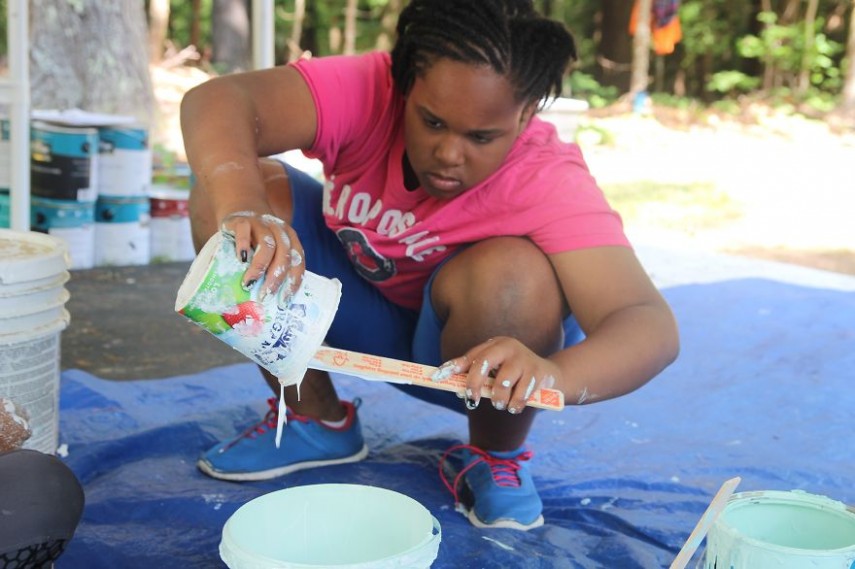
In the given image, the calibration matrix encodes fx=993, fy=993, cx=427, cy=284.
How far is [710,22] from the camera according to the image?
14.8 meters

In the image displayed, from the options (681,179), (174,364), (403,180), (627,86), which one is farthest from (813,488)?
(627,86)

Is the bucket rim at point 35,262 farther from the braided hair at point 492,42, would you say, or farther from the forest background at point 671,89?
the forest background at point 671,89

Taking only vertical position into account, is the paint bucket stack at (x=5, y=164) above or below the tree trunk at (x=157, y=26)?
below

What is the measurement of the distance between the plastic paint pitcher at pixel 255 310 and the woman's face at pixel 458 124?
42cm

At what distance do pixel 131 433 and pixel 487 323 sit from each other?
91cm

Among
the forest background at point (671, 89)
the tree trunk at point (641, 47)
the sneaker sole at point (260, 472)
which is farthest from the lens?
the tree trunk at point (641, 47)

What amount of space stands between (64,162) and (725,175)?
604cm

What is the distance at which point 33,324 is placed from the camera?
Answer: 1885 millimetres

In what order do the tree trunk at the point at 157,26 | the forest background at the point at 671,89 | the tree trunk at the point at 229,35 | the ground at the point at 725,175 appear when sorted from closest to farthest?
1. the forest background at the point at 671,89
2. the ground at the point at 725,175
3. the tree trunk at the point at 157,26
4. the tree trunk at the point at 229,35

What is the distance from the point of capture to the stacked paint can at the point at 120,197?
14.3 feet

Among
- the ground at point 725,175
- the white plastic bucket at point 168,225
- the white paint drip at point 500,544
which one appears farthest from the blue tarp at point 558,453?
the ground at point 725,175

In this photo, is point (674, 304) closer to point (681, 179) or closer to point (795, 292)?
Result: point (795, 292)

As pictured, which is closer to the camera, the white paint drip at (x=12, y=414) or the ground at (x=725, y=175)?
the white paint drip at (x=12, y=414)

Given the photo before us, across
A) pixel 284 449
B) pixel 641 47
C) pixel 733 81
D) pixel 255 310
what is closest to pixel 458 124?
pixel 255 310
